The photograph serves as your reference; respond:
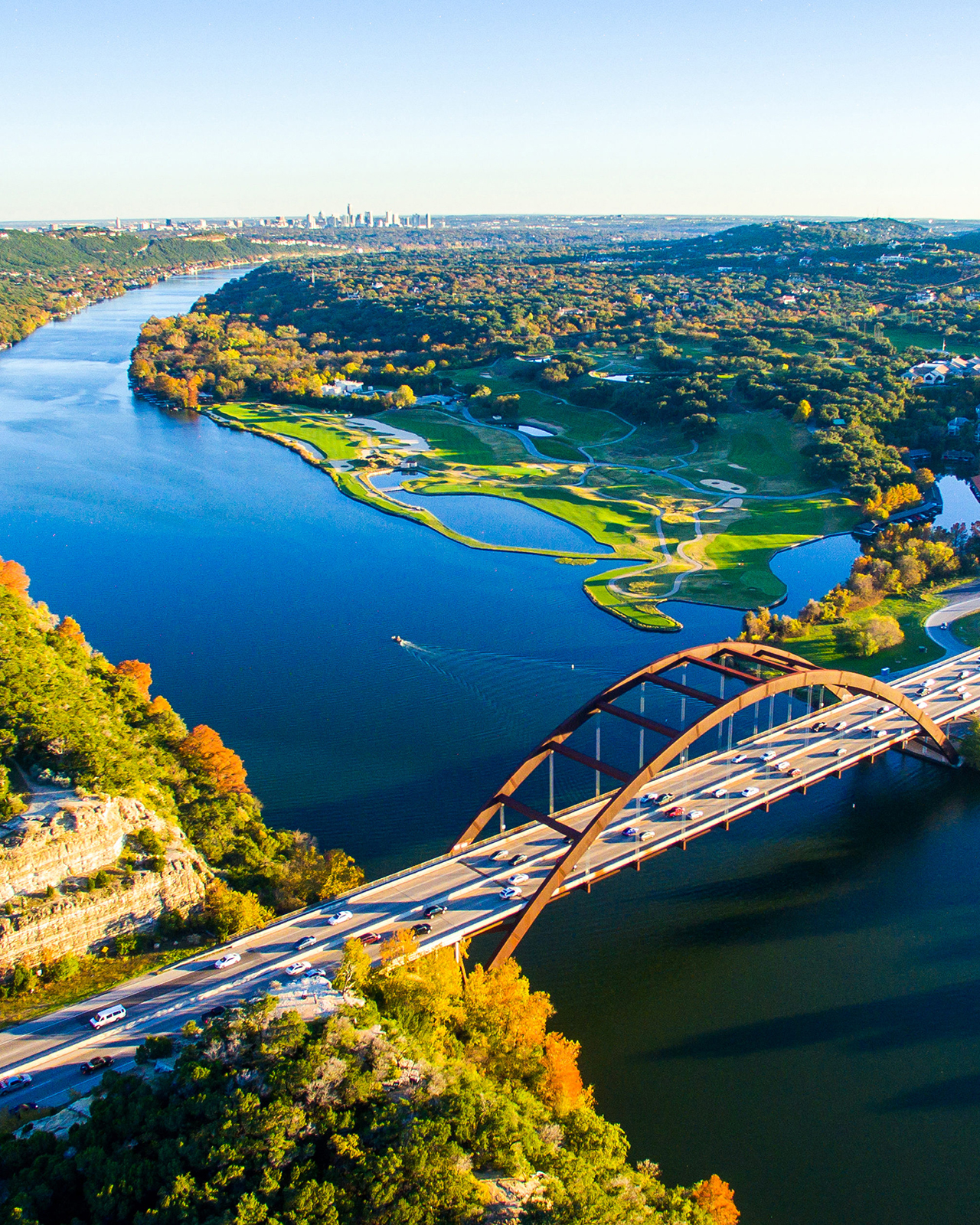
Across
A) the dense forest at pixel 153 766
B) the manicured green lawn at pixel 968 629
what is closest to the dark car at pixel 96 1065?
the dense forest at pixel 153 766

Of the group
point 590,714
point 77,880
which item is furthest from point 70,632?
point 590,714

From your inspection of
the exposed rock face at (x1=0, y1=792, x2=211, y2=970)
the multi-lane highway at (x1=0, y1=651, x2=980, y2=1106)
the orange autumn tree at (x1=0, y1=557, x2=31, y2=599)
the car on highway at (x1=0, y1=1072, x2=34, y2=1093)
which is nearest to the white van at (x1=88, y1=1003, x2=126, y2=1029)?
the multi-lane highway at (x1=0, y1=651, x2=980, y2=1106)

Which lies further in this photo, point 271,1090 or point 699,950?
point 699,950

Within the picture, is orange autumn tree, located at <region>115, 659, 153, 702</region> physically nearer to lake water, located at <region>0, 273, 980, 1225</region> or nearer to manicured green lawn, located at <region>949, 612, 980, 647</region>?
lake water, located at <region>0, 273, 980, 1225</region>

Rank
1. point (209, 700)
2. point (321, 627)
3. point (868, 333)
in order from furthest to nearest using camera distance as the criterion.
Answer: point (868, 333), point (321, 627), point (209, 700)

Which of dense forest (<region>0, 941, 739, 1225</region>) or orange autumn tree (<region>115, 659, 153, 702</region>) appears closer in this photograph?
dense forest (<region>0, 941, 739, 1225</region>)

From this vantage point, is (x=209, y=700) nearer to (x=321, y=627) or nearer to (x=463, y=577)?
(x=321, y=627)

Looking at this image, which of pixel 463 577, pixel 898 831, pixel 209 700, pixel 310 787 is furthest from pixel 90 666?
pixel 898 831

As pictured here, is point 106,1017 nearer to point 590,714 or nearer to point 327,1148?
point 327,1148
